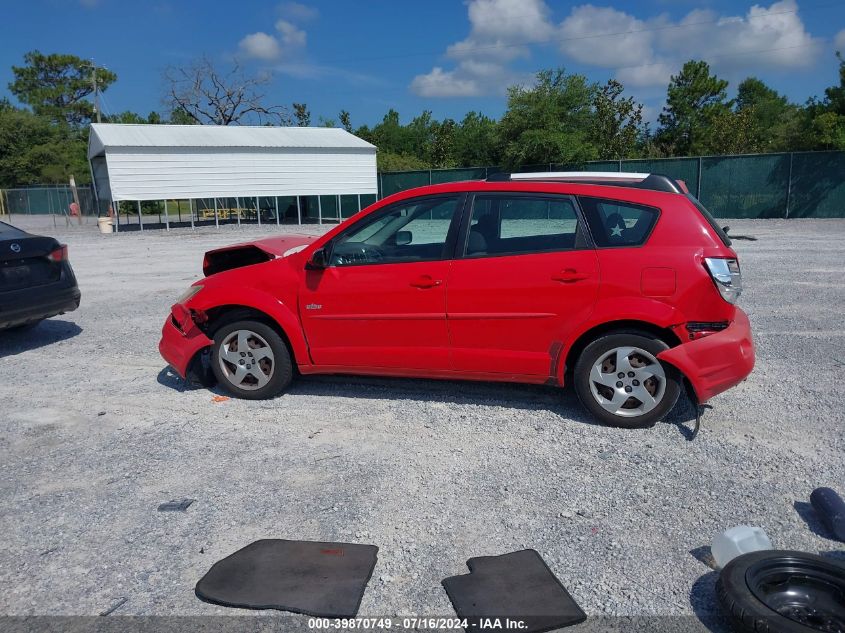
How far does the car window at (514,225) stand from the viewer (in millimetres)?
4949

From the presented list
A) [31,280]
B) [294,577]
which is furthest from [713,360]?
[31,280]

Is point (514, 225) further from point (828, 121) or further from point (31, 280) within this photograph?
point (828, 121)

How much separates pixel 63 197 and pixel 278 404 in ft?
141

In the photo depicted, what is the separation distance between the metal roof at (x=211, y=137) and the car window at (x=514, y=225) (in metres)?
25.1

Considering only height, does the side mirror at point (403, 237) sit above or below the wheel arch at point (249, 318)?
above

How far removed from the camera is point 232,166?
29.4m

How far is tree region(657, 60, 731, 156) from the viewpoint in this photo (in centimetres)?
4762

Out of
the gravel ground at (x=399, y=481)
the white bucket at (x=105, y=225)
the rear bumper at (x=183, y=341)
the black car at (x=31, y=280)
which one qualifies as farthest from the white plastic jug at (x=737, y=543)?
the white bucket at (x=105, y=225)

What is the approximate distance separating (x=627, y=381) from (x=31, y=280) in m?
6.35

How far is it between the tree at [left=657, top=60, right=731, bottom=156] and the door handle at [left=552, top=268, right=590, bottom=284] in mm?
46767

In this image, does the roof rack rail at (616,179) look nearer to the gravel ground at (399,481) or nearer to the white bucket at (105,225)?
the gravel ground at (399,481)

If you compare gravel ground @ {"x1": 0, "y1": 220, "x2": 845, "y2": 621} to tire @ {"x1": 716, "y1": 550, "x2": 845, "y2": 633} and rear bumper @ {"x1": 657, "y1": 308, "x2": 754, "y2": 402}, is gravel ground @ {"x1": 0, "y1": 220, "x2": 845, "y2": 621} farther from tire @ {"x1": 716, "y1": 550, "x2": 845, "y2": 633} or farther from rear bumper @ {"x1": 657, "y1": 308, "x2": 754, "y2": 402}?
rear bumper @ {"x1": 657, "y1": 308, "x2": 754, "y2": 402}

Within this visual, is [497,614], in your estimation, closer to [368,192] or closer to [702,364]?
[702,364]

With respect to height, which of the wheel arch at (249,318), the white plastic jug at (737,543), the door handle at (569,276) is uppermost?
the door handle at (569,276)
